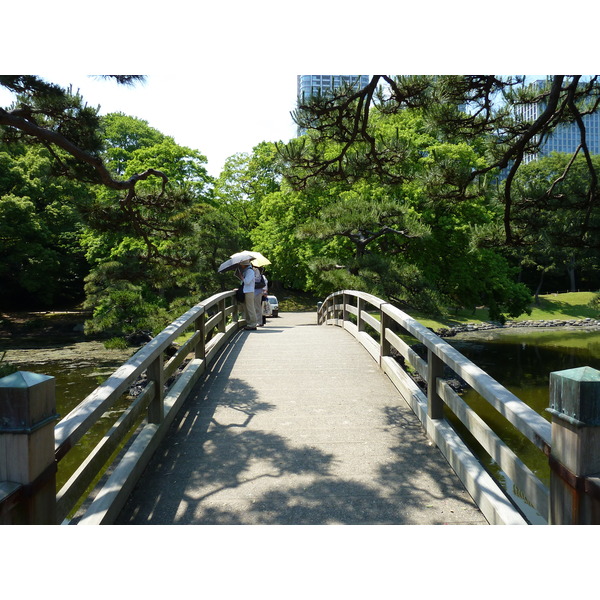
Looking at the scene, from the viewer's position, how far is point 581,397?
1.99 meters

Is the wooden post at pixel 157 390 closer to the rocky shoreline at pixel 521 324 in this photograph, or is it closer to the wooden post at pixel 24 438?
the wooden post at pixel 24 438

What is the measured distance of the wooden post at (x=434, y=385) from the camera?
13.7 feet

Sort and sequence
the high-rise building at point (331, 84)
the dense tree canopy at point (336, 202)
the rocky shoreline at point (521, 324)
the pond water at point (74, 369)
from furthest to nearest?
1. the rocky shoreline at point (521, 324)
2. the pond water at point (74, 369)
3. the dense tree canopy at point (336, 202)
4. the high-rise building at point (331, 84)

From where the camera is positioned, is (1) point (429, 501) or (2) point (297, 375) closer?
(1) point (429, 501)

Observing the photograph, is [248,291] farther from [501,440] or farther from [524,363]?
[524,363]

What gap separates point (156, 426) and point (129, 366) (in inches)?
34.2

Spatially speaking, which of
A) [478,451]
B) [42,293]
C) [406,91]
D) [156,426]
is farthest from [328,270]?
[42,293]

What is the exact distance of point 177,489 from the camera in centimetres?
344

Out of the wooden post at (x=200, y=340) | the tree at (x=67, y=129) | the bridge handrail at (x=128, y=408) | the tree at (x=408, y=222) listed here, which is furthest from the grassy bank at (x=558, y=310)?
the bridge handrail at (x=128, y=408)

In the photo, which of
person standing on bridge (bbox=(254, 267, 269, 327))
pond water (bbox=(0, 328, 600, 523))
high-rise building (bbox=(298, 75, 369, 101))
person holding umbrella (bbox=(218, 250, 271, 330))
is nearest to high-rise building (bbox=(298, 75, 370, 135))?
high-rise building (bbox=(298, 75, 369, 101))

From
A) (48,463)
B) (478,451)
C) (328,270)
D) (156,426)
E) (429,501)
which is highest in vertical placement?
(328,270)

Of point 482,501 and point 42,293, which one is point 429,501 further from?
point 42,293

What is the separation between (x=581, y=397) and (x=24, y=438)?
2.05 metres

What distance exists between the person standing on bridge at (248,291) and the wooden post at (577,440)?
8493 mm
